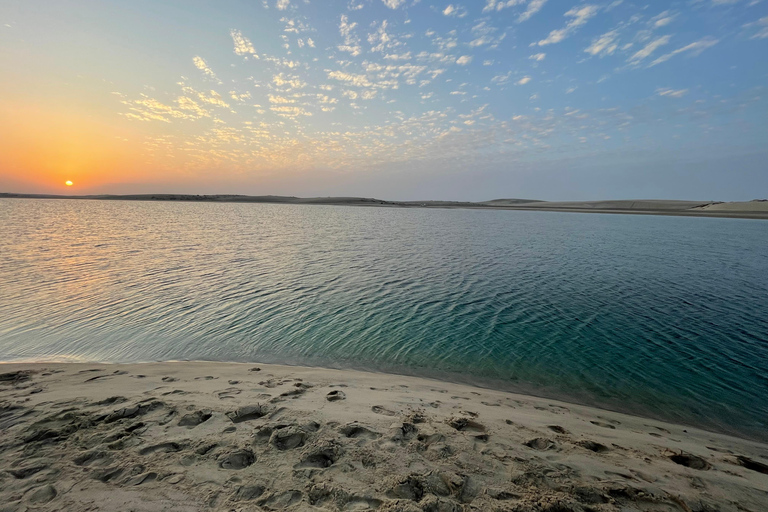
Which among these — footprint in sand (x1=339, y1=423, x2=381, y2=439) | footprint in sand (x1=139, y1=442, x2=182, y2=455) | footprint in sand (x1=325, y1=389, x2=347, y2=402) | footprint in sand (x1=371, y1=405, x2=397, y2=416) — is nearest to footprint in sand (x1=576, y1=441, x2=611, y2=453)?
footprint in sand (x1=371, y1=405, x2=397, y2=416)

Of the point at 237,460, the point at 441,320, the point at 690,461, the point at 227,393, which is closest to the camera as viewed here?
the point at 237,460

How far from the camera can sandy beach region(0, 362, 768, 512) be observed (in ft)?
12.6

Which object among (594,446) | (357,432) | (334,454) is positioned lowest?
(594,446)

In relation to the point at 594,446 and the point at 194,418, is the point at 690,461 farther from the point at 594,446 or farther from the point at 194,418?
the point at 194,418

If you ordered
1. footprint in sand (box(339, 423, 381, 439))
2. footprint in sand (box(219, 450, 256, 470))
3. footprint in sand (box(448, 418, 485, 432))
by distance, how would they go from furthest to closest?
footprint in sand (box(448, 418, 485, 432)) < footprint in sand (box(339, 423, 381, 439)) < footprint in sand (box(219, 450, 256, 470))

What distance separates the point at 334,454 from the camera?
4637mm

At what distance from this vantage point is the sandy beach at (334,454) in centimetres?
383

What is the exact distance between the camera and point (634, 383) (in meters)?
9.02

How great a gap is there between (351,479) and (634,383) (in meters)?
8.77

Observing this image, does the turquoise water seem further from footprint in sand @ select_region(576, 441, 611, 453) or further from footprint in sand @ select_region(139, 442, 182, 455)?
footprint in sand @ select_region(139, 442, 182, 455)

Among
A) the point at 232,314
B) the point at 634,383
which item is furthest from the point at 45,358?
the point at 634,383

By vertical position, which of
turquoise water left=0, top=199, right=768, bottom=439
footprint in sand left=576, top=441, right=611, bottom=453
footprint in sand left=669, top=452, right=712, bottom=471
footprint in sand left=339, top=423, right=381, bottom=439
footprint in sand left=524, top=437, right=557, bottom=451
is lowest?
turquoise water left=0, top=199, right=768, bottom=439

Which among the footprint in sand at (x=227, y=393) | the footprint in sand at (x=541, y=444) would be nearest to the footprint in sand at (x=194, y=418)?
A: the footprint in sand at (x=227, y=393)

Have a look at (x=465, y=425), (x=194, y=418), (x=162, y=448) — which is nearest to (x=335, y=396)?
(x=194, y=418)
